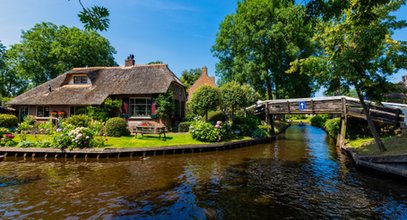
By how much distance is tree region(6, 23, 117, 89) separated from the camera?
34.3 m

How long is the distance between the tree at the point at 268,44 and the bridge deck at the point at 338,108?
20.9ft

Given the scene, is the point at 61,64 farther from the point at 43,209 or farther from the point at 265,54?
the point at 43,209

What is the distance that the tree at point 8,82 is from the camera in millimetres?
38953

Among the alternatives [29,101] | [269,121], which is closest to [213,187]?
[269,121]

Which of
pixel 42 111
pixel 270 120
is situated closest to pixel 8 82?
pixel 42 111

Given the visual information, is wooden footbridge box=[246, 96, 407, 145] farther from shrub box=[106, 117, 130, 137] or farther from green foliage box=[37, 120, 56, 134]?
green foliage box=[37, 120, 56, 134]

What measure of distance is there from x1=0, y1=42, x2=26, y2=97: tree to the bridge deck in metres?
45.4

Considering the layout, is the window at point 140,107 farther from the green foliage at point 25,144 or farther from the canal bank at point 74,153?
the green foliage at point 25,144

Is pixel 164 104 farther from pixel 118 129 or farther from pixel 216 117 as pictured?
pixel 216 117

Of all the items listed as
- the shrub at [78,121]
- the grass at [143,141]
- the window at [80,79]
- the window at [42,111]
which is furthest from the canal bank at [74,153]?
the window at [80,79]

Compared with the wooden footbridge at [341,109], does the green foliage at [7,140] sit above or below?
below

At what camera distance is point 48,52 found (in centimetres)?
3550

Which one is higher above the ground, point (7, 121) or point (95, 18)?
point (95, 18)

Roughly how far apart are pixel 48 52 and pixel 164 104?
28786 millimetres
